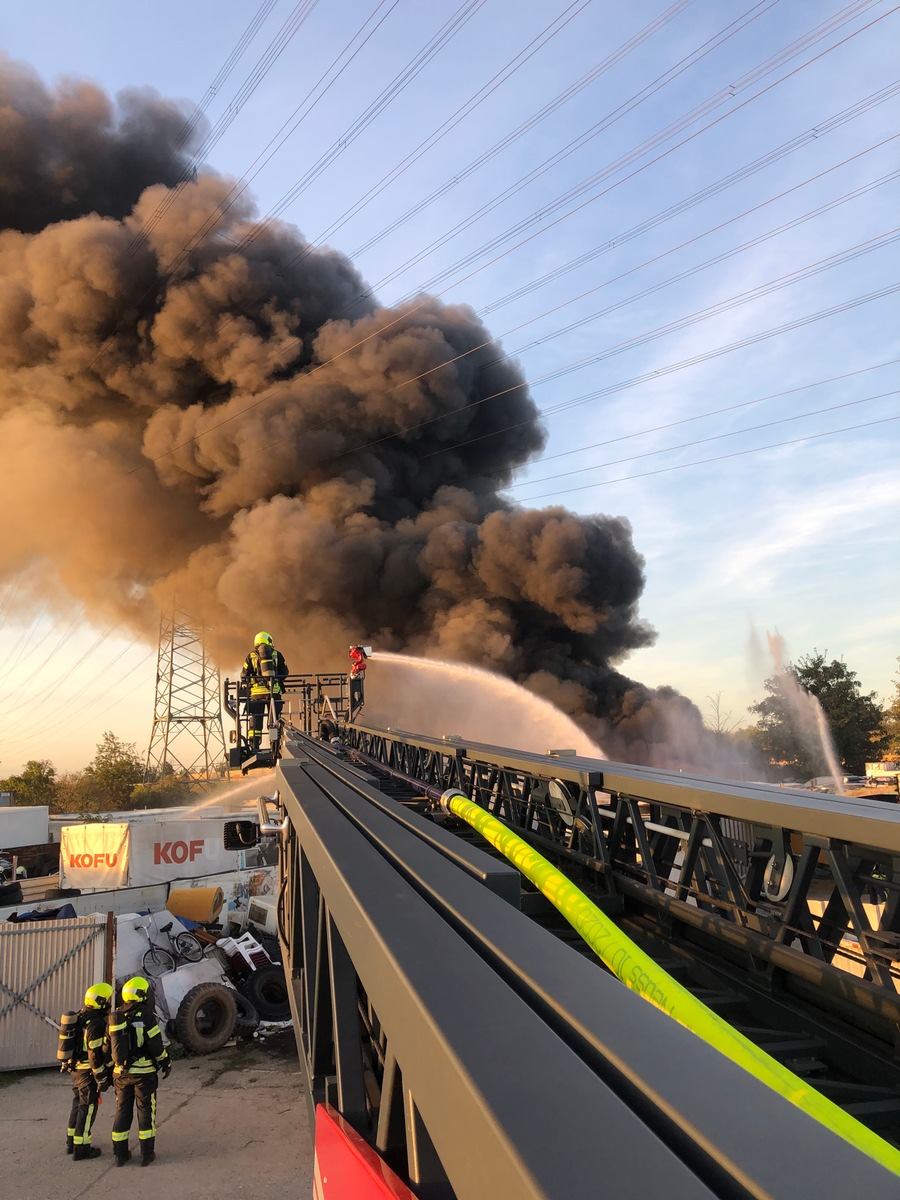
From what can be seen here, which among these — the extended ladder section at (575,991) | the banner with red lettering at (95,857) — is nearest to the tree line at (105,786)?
the banner with red lettering at (95,857)

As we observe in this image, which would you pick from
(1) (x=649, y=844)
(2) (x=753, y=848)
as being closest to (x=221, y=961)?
(1) (x=649, y=844)

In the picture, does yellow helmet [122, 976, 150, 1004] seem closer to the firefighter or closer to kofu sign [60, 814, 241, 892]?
the firefighter

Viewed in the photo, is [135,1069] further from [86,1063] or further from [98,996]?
[98,996]

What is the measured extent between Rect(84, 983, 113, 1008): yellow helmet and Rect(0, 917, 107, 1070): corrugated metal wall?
3.72 metres

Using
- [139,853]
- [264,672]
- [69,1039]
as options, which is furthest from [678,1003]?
[139,853]

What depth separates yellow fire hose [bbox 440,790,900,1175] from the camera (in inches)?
77.0

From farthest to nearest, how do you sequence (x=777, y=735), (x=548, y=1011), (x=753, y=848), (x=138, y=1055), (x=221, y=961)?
(x=777, y=735) → (x=221, y=961) → (x=138, y=1055) → (x=753, y=848) → (x=548, y=1011)

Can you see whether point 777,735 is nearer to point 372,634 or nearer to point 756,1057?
point 372,634

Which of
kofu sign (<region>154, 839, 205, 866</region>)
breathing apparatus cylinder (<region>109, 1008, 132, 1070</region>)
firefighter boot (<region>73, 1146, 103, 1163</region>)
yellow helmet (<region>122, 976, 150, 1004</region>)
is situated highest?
kofu sign (<region>154, 839, 205, 866</region>)

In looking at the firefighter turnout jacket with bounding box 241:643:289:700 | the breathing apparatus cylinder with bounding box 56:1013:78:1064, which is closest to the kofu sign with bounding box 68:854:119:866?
the firefighter turnout jacket with bounding box 241:643:289:700

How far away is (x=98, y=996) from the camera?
944 centimetres

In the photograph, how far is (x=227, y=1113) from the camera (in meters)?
10.3

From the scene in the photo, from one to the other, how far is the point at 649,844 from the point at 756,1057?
291 cm

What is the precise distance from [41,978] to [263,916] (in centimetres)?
503
